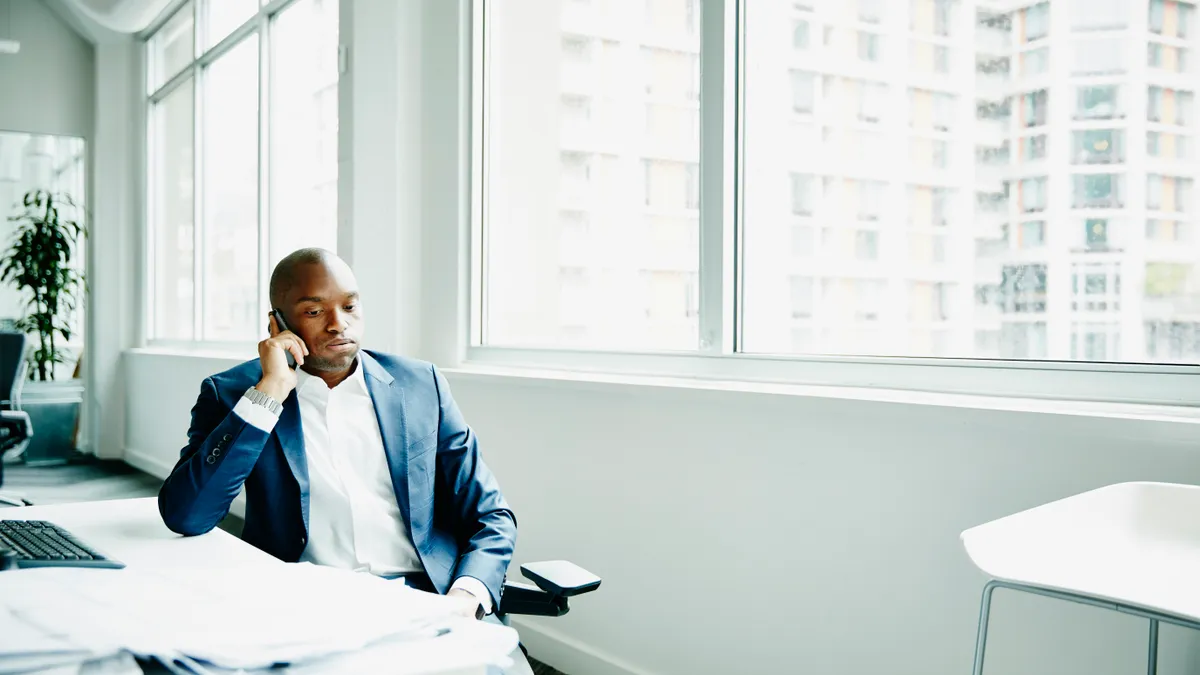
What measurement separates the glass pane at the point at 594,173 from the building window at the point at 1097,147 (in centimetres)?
77

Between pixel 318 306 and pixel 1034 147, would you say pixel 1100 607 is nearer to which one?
pixel 1034 147

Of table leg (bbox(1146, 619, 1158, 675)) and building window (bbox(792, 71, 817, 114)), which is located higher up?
building window (bbox(792, 71, 817, 114))

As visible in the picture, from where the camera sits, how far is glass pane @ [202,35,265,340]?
5961 millimetres

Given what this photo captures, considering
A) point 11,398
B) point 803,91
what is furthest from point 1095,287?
point 11,398

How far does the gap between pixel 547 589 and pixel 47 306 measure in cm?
714

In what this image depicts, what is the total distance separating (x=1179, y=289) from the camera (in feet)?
6.11

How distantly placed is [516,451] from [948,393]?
158cm

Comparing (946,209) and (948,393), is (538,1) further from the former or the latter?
(948,393)

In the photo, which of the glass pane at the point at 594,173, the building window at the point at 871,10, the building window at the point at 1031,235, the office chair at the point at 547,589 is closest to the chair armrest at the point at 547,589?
the office chair at the point at 547,589

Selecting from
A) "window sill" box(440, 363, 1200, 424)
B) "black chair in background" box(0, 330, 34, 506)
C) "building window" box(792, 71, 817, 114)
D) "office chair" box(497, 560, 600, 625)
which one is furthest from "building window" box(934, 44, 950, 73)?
"black chair in background" box(0, 330, 34, 506)

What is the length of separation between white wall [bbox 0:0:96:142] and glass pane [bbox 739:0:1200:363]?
6.89 metres

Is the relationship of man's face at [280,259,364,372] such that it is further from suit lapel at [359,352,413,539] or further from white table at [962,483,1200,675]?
white table at [962,483,1200,675]

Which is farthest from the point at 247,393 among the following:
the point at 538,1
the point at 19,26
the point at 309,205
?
the point at 19,26

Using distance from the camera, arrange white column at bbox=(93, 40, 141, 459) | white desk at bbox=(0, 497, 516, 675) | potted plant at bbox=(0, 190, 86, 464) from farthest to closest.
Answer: white column at bbox=(93, 40, 141, 459), potted plant at bbox=(0, 190, 86, 464), white desk at bbox=(0, 497, 516, 675)
